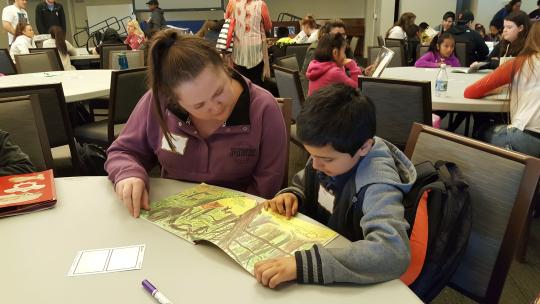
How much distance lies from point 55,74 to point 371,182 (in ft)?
11.3

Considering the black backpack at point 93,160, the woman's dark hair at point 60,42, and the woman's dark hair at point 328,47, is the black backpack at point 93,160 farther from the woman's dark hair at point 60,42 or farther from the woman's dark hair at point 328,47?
the woman's dark hair at point 60,42

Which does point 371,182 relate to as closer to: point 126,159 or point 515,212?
point 515,212

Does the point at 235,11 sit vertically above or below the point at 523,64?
above

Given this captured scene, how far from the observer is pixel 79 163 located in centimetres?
227

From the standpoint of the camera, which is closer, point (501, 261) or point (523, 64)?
point (501, 261)

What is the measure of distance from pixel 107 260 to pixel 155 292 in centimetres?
18

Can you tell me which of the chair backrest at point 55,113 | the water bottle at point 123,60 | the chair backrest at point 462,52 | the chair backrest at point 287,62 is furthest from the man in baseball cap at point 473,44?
the chair backrest at point 55,113

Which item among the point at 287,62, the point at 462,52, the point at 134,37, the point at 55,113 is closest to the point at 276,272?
the point at 55,113

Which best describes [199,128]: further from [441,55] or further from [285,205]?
[441,55]

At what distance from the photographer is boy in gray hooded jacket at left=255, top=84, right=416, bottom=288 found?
770 mm

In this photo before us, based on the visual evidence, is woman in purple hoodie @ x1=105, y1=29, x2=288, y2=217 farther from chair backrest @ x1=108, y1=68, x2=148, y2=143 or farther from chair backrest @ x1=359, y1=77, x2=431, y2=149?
chair backrest @ x1=108, y1=68, x2=148, y2=143

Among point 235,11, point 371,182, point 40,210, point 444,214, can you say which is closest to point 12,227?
point 40,210

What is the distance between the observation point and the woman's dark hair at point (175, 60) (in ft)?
3.81

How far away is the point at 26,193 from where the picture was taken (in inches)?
45.9
